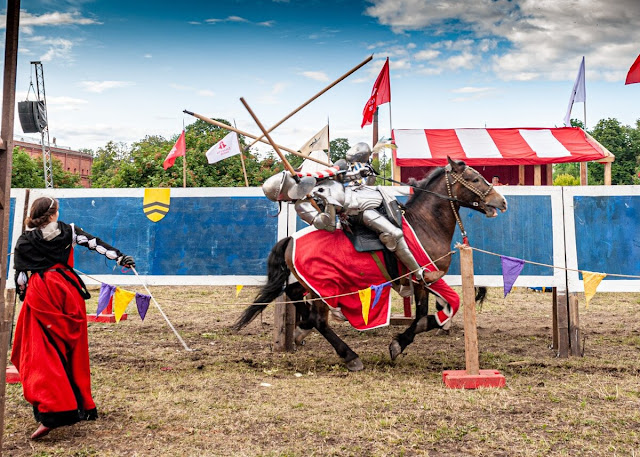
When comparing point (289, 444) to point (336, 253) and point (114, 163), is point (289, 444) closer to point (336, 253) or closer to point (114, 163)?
point (336, 253)

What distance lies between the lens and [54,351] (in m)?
4.16

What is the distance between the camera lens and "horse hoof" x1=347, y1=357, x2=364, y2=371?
588cm

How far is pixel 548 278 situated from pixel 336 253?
249cm

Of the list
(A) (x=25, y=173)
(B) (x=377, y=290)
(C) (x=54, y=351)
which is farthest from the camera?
(A) (x=25, y=173)

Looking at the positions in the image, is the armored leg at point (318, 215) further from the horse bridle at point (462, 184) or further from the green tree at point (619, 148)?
the green tree at point (619, 148)

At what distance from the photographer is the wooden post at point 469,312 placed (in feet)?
17.3

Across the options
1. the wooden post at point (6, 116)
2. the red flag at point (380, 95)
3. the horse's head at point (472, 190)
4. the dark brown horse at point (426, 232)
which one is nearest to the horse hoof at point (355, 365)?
the dark brown horse at point (426, 232)

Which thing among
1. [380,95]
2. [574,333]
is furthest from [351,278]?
[380,95]

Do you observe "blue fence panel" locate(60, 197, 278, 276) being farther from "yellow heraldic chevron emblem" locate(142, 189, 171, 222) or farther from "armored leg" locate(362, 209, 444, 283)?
"armored leg" locate(362, 209, 444, 283)

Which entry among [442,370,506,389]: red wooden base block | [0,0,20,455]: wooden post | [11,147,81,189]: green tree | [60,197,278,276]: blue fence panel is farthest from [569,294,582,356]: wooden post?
[11,147,81,189]: green tree

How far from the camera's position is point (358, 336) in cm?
→ 788

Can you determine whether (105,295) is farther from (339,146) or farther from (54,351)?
(339,146)

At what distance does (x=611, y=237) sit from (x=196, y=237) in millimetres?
4707

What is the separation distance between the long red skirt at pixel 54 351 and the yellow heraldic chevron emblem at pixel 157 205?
8.48 feet
